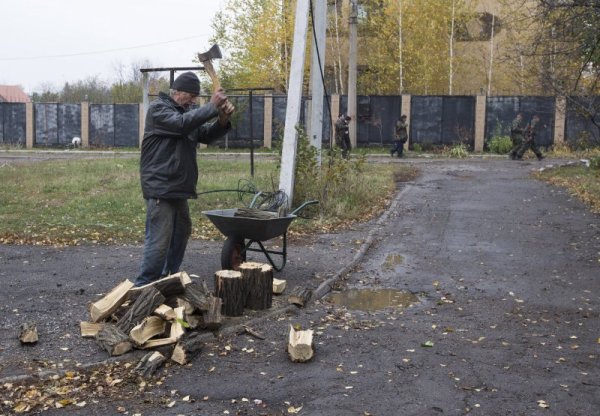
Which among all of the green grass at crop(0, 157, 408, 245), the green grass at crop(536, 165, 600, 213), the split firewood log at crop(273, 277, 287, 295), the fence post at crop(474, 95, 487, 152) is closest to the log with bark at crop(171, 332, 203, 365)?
the split firewood log at crop(273, 277, 287, 295)

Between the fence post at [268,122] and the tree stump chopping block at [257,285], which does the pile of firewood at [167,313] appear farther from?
the fence post at [268,122]

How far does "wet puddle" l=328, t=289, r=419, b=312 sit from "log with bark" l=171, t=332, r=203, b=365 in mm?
2044

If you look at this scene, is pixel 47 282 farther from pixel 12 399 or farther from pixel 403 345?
pixel 403 345

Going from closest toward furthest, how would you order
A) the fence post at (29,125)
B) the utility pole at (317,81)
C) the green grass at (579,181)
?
1. the utility pole at (317,81)
2. the green grass at (579,181)
3. the fence post at (29,125)

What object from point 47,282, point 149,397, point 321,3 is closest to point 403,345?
point 149,397

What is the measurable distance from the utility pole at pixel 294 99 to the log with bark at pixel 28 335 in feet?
18.6

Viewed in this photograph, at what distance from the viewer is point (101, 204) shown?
13.3m

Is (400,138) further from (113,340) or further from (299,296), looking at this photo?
(113,340)

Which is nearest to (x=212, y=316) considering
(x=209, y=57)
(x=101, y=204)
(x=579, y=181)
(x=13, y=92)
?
(x=209, y=57)

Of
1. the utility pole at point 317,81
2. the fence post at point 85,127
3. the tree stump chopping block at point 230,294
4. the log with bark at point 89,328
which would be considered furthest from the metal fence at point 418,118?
the log with bark at point 89,328

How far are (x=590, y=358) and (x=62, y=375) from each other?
388 cm

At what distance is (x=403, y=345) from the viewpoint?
588 cm

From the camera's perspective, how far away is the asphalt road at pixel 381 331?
471cm

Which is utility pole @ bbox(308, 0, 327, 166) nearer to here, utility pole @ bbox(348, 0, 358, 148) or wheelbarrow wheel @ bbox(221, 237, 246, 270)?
wheelbarrow wheel @ bbox(221, 237, 246, 270)
